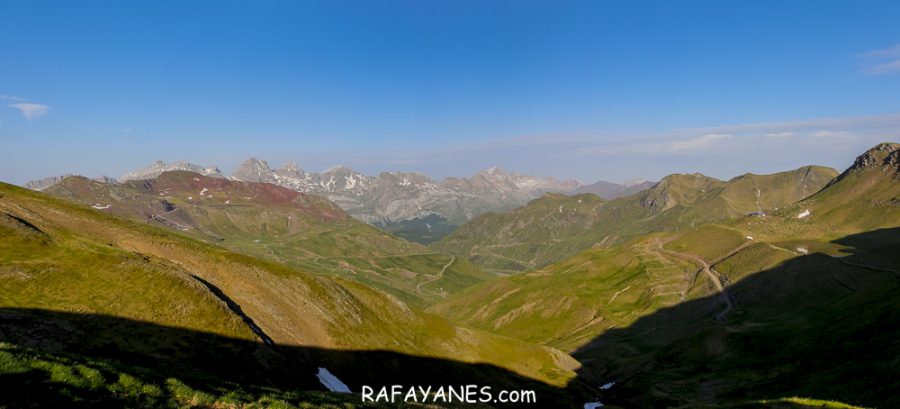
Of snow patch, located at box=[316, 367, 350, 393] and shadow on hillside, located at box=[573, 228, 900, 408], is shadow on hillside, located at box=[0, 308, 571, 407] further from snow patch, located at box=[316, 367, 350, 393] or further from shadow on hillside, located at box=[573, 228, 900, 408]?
shadow on hillside, located at box=[573, 228, 900, 408]

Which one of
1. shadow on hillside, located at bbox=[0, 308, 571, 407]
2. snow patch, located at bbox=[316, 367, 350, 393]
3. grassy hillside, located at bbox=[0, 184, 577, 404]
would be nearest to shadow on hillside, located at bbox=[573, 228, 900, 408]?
grassy hillside, located at bbox=[0, 184, 577, 404]

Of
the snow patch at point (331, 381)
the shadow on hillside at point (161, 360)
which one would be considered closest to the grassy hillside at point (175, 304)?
the shadow on hillside at point (161, 360)

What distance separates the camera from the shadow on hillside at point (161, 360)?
2150 centimetres

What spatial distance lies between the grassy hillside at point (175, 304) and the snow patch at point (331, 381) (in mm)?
3304

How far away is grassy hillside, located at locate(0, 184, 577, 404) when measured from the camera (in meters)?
54.9

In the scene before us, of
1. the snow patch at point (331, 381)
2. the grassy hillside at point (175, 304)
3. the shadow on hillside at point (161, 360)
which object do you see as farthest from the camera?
the snow patch at point (331, 381)

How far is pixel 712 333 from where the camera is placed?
145m

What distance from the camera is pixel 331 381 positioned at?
2918 inches

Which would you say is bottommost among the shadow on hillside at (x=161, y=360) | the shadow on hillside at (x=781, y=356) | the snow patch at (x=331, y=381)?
the shadow on hillside at (x=781, y=356)

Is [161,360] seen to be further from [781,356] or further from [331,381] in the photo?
[781,356]

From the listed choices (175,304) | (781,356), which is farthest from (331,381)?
(781,356)

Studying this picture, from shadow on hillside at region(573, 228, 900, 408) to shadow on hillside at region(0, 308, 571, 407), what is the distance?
68.4m

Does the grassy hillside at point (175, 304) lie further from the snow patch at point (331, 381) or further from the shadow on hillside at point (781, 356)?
the shadow on hillside at point (781, 356)

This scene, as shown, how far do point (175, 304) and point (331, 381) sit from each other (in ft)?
87.0
